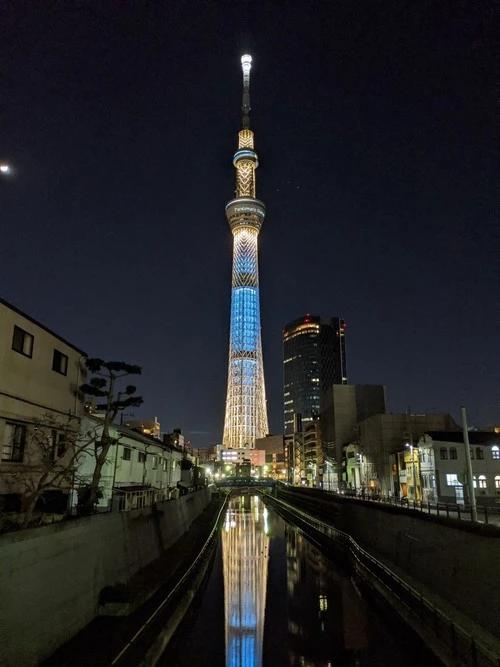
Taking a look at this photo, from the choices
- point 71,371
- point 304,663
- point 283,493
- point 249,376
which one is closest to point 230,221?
point 249,376

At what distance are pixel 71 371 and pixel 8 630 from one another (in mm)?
12602

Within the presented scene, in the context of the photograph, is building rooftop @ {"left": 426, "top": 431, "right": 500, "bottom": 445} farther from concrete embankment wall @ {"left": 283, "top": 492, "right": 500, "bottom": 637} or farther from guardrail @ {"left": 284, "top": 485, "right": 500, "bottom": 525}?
concrete embankment wall @ {"left": 283, "top": 492, "right": 500, "bottom": 637}

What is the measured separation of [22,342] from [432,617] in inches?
581

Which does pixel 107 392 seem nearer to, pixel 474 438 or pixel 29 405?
pixel 29 405

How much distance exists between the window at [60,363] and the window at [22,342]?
196 cm

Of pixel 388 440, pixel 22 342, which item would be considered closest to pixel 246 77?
pixel 388 440

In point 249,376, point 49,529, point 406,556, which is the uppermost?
point 249,376

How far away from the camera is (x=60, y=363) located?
65.5ft

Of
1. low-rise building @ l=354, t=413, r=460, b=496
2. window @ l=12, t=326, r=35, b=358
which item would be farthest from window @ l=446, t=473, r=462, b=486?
window @ l=12, t=326, r=35, b=358

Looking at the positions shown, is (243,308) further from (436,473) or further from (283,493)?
(436,473)

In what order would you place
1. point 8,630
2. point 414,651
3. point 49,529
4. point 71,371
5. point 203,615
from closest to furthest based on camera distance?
1. point 8,630
2. point 49,529
3. point 414,651
4. point 203,615
5. point 71,371

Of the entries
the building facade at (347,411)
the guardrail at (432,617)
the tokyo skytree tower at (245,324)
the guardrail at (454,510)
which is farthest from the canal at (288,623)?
the tokyo skytree tower at (245,324)

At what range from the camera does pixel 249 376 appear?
12119 centimetres

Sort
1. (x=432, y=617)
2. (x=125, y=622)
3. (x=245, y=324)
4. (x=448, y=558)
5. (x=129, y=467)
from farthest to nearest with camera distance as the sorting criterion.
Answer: (x=245, y=324)
(x=129, y=467)
(x=448, y=558)
(x=432, y=617)
(x=125, y=622)
